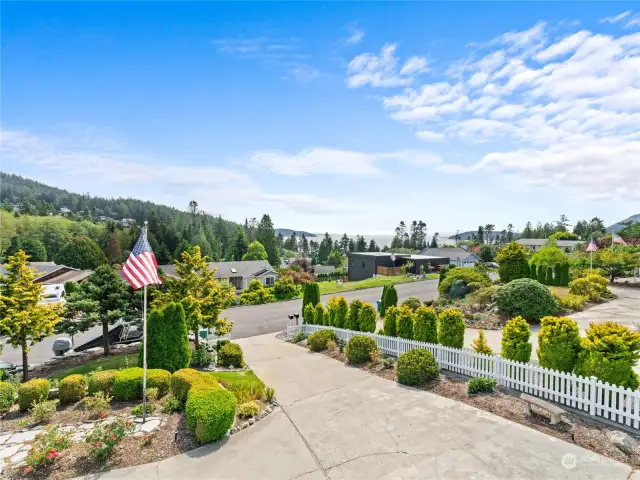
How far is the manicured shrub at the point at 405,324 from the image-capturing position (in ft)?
42.9

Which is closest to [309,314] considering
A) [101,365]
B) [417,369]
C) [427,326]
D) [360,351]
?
[360,351]

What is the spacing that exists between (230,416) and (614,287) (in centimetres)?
3601

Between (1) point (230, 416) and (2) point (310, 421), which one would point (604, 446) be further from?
(1) point (230, 416)

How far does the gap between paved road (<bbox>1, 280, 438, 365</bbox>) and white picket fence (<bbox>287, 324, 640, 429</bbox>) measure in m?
11.9

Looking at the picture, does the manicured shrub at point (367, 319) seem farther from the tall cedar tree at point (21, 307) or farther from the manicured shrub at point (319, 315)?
the tall cedar tree at point (21, 307)

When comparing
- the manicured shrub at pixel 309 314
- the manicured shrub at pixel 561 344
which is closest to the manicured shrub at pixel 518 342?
the manicured shrub at pixel 561 344

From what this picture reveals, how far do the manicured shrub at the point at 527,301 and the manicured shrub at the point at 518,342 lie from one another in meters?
8.92

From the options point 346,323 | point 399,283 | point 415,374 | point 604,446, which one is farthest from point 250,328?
point 399,283

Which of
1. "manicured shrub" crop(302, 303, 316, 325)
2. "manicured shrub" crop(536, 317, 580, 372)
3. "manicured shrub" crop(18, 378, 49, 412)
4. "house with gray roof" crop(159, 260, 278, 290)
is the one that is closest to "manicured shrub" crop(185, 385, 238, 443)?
"manicured shrub" crop(18, 378, 49, 412)

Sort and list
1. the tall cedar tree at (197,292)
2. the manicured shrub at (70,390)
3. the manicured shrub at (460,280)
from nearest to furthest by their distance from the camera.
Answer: the manicured shrub at (70,390)
the tall cedar tree at (197,292)
the manicured shrub at (460,280)

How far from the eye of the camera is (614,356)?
26.1 feet

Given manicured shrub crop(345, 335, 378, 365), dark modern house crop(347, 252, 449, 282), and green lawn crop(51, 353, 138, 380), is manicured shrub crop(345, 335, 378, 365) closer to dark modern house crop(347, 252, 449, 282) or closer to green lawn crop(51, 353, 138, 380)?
green lawn crop(51, 353, 138, 380)

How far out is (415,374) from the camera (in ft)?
33.9

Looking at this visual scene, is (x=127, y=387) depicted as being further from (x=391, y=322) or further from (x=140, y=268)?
(x=391, y=322)
